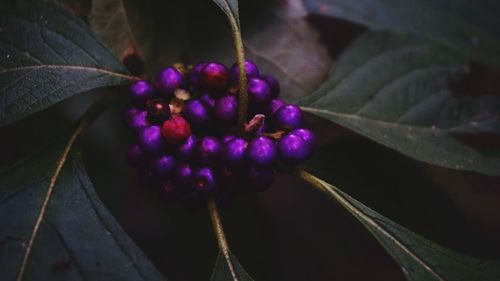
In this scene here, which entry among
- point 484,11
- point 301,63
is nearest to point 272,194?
point 301,63

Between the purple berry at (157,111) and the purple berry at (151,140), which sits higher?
the purple berry at (157,111)

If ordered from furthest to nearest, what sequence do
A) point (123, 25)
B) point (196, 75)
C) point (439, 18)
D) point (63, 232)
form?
point (439, 18) → point (123, 25) → point (196, 75) → point (63, 232)

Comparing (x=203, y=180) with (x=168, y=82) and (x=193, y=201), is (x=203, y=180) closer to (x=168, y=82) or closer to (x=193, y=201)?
(x=193, y=201)

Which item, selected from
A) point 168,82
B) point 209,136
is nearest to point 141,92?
point 168,82

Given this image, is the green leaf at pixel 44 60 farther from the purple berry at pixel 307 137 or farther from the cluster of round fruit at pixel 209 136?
the purple berry at pixel 307 137

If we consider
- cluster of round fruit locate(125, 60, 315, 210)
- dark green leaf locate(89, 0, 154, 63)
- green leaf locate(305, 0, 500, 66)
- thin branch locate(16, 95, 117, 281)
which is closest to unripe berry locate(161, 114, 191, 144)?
cluster of round fruit locate(125, 60, 315, 210)

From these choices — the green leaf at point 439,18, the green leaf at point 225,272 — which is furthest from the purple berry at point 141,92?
the green leaf at point 439,18

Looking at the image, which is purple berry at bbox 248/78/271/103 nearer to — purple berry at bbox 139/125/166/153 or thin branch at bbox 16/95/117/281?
purple berry at bbox 139/125/166/153
